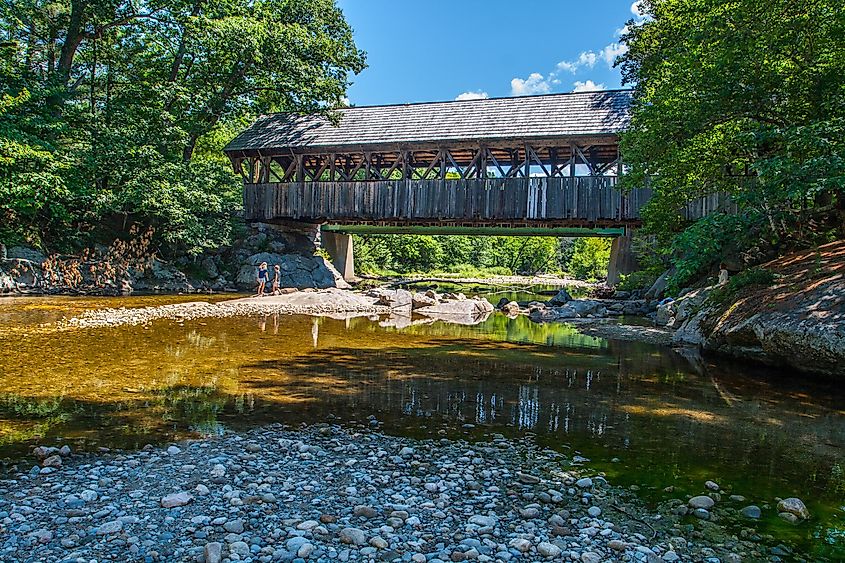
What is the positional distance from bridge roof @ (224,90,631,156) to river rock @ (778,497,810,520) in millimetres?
17059

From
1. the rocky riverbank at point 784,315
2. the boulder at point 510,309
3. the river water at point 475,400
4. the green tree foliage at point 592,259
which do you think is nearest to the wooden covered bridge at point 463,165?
the boulder at point 510,309

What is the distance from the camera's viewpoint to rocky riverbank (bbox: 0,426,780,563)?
2457 millimetres

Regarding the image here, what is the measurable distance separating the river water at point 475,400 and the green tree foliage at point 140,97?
9.64 meters

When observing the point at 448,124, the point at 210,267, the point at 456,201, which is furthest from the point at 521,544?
the point at 210,267

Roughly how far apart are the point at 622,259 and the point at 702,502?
1984 cm

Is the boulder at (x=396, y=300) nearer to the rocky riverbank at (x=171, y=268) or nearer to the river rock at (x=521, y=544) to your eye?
the rocky riverbank at (x=171, y=268)

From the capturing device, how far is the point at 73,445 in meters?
3.66

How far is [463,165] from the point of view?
24.6 m

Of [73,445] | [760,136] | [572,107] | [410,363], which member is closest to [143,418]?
[73,445]

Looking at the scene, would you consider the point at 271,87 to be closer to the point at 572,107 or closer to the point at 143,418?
the point at 572,107

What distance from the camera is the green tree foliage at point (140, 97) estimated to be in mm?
16500

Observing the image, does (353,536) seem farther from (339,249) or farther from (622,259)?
(339,249)

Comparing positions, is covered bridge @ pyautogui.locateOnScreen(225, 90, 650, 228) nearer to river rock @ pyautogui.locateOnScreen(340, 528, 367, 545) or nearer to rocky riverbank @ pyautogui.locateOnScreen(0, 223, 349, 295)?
rocky riverbank @ pyautogui.locateOnScreen(0, 223, 349, 295)

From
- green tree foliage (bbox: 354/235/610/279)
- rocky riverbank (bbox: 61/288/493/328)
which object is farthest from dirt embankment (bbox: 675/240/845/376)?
green tree foliage (bbox: 354/235/610/279)
